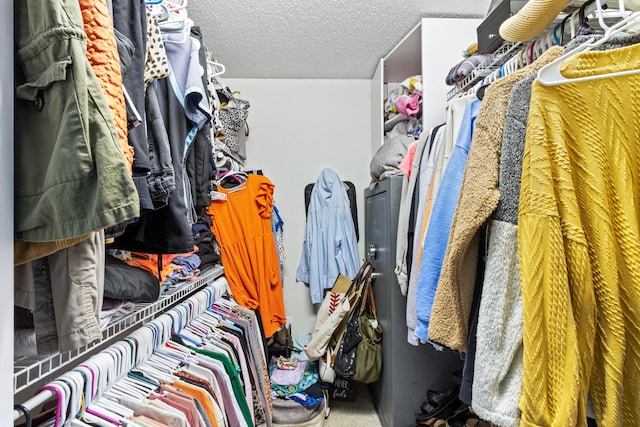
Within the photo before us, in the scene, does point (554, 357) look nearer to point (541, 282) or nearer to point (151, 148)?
point (541, 282)

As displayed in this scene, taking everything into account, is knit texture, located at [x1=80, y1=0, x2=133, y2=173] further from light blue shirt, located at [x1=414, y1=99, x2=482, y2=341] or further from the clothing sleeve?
the clothing sleeve

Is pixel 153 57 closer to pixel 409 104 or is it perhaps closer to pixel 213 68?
pixel 213 68

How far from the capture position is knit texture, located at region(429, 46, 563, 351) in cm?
76

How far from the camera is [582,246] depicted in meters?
0.64

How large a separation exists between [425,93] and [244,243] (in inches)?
52.8

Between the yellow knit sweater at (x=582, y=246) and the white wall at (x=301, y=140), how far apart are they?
2.28 metres

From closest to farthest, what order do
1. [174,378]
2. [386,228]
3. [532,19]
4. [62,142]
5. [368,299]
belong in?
[62,142], [532,19], [174,378], [386,228], [368,299]

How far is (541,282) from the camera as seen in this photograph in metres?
0.63

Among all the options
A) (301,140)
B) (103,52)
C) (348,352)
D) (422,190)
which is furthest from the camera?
(301,140)

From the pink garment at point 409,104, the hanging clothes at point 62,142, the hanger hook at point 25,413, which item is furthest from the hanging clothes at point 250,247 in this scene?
the hanging clothes at point 62,142

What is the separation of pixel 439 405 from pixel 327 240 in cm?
127

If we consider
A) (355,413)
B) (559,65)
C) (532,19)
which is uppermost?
(532,19)

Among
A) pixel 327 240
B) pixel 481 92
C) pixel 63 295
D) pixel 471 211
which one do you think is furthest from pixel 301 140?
pixel 63 295

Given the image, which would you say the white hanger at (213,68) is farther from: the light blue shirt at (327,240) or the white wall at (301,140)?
the light blue shirt at (327,240)
